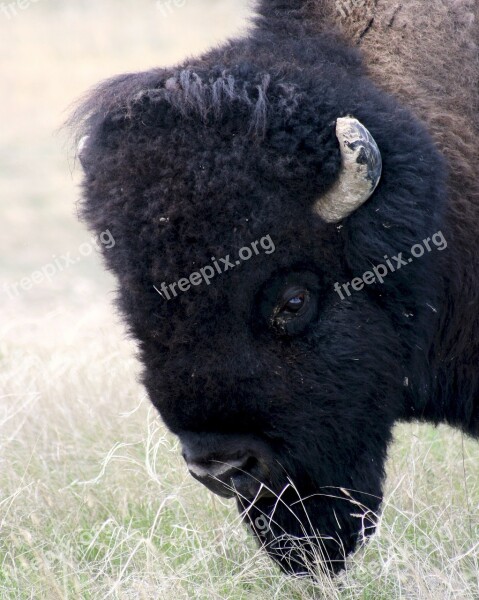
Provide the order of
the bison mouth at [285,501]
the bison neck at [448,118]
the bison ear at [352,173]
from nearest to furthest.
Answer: the bison ear at [352,173] < the bison mouth at [285,501] < the bison neck at [448,118]

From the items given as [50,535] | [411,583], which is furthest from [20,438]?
[411,583]

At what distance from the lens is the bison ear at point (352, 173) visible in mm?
3126

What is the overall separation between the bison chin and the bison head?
0.10 metres

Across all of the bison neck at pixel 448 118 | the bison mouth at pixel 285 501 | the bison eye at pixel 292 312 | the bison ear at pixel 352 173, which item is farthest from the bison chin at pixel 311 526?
the bison ear at pixel 352 173

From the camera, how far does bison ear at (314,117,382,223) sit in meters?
3.13

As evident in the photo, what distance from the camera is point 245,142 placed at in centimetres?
319

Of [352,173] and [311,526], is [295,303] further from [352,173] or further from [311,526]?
[311,526]

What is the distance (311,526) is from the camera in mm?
3670

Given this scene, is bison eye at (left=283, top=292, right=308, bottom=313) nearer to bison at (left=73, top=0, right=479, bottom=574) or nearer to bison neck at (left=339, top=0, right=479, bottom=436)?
bison at (left=73, top=0, right=479, bottom=574)

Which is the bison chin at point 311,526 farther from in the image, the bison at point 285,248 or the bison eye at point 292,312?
the bison eye at point 292,312

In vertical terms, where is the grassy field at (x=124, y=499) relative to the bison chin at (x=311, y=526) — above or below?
below

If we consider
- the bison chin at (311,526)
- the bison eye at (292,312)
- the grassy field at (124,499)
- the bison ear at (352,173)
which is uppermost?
the bison ear at (352,173)

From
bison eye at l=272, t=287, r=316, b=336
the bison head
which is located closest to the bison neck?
the bison head

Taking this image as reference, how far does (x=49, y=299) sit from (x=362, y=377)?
705 cm
